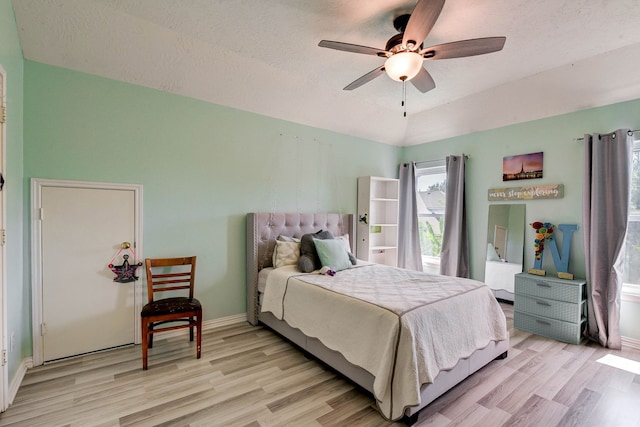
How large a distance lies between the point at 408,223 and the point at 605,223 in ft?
8.05

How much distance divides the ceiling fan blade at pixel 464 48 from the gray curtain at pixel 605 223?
2.07 metres

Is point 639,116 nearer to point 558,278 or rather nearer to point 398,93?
point 558,278

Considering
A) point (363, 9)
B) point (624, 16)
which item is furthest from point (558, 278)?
point (363, 9)

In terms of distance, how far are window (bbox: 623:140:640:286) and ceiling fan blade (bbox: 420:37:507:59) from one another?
2.42 metres

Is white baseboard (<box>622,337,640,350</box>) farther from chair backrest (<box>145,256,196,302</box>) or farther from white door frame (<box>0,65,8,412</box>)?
white door frame (<box>0,65,8,412</box>)

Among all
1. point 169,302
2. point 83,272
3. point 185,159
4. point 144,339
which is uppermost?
point 185,159

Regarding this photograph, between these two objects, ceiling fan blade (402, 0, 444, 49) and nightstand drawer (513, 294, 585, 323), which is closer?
ceiling fan blade (402, 0, 444, 49)

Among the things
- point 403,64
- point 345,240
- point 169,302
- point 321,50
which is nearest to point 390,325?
point 403,64

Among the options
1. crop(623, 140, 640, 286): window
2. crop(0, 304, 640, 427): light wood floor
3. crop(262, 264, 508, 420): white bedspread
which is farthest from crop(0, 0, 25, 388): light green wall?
crop(623, 140, 640, 286): window

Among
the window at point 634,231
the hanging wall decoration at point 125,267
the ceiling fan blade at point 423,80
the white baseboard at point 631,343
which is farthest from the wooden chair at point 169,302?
the window at point 634,231

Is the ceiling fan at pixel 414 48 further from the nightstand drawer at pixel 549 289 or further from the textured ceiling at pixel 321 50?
the nightstand drawer at pixel 549 289

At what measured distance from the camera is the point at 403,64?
1944 mm

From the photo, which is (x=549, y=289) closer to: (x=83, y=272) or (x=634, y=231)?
(x=634, y=231)

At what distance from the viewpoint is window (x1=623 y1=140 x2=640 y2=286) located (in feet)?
9.80
